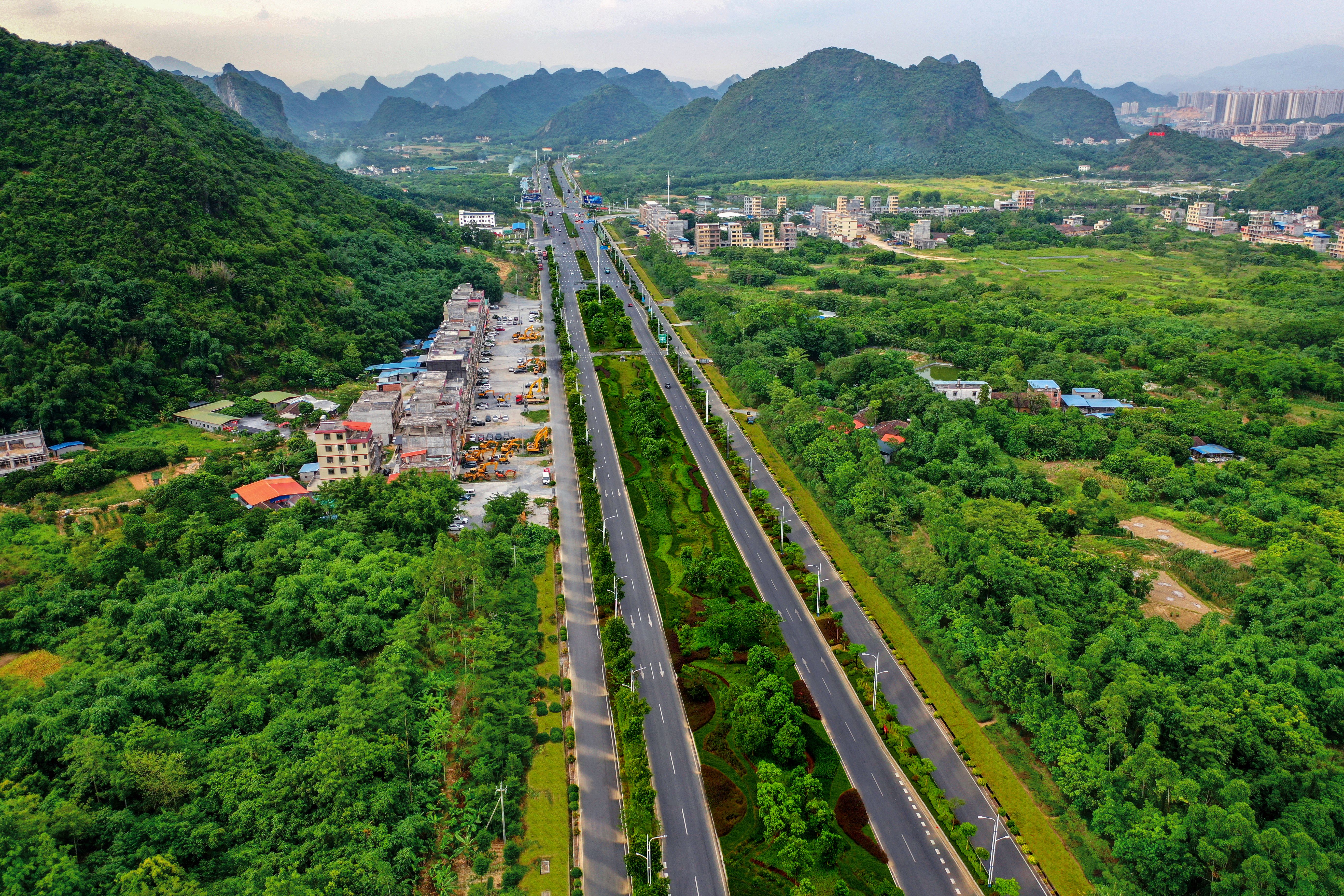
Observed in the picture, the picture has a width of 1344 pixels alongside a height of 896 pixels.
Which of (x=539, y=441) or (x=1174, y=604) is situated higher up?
(x=539, y=441)

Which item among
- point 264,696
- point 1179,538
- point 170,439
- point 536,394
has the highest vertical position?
point 536,394

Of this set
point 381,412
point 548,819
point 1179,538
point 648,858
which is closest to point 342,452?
point 381,412

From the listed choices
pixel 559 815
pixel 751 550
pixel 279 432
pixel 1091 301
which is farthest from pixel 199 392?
pixel 1091 301

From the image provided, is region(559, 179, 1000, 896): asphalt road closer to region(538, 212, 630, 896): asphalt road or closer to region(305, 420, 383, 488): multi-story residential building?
region(538, 212, 630, 896): asphalt road

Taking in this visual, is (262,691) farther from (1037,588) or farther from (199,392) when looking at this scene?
(199,392)

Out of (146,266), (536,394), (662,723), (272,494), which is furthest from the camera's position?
(536,394)

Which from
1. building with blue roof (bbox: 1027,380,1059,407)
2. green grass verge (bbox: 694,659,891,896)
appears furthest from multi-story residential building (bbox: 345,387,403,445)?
building with blue roof (bbox: 1027,380,1059,407)

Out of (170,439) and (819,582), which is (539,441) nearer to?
(170,439)
